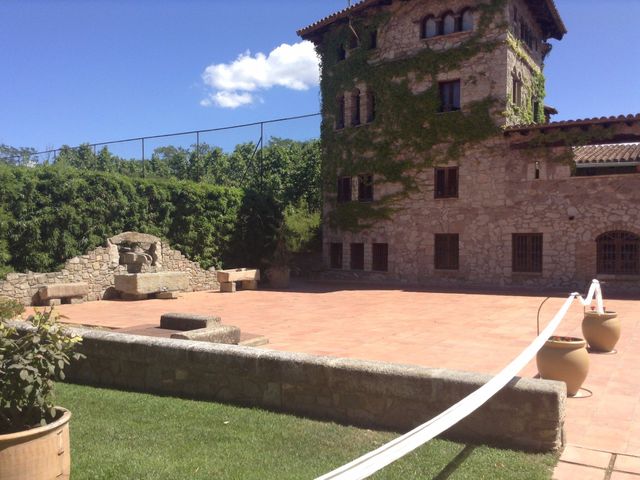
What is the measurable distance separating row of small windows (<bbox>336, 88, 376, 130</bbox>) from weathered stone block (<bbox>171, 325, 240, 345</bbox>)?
637 inches

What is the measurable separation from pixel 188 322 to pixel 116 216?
10.3m

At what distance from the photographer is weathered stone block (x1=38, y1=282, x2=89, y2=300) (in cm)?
1472

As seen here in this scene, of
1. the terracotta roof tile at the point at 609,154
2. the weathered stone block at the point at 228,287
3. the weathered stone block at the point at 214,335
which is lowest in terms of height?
the weathered stone block at the point at 228,287

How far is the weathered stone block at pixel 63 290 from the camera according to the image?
1472cm

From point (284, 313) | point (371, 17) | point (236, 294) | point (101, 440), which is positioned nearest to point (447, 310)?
point (284, 313)

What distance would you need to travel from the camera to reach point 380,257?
22422 millimetres

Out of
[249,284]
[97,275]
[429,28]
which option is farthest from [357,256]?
[97,275]

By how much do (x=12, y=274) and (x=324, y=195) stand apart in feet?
43.1

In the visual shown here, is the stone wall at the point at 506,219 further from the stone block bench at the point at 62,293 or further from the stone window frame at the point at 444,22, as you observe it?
the stone block bench at the point at 62,293

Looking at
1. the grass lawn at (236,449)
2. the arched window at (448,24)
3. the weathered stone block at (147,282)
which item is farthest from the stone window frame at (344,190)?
the grass lawn at (236,449)

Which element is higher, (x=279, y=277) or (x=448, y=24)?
(x=448, y=24)

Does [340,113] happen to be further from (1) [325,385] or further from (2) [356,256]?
(1) [325,385]

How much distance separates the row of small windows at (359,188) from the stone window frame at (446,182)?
287cm

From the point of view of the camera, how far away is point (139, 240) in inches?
700
